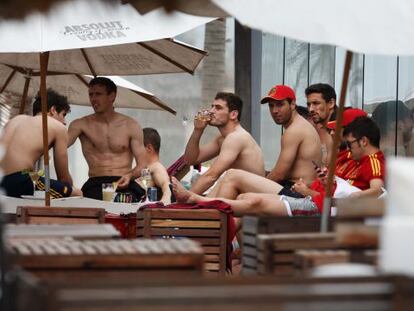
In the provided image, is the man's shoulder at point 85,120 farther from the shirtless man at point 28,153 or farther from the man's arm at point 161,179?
the shirtless man at point 28,153

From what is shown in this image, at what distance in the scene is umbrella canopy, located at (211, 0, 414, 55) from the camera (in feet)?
18.3

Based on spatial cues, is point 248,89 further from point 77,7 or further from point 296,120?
point 77,7

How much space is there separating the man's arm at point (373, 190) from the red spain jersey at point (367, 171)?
0.15 ft

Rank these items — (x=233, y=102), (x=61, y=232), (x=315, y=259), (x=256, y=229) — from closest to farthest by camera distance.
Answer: (x=315, y=259)
(x=61, y=232)
(x=256, y=229)
(x=233, y=102)

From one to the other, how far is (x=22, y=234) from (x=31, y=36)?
4.73m

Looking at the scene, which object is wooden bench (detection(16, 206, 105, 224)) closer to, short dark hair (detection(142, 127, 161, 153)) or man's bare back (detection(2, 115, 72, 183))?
man's bare back (detection(2, 115, 72, 183))

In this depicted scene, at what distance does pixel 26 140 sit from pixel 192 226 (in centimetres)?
223

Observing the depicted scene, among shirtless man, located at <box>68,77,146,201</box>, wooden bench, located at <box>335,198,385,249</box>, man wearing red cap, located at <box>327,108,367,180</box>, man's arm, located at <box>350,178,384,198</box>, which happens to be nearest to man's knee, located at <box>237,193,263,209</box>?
man wearing red cap, located at <box>327,108,367,180</box>

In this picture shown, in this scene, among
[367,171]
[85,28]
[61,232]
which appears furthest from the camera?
[85,28]

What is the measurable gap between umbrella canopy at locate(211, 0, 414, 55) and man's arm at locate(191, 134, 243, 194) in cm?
432

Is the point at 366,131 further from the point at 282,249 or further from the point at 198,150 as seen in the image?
the point at 282,249

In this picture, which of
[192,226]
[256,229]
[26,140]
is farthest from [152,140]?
[256,229]

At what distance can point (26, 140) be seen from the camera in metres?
10.1

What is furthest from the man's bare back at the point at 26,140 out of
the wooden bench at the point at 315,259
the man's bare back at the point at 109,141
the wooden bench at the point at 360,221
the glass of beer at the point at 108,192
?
the wooden bench at the point at 360,221
